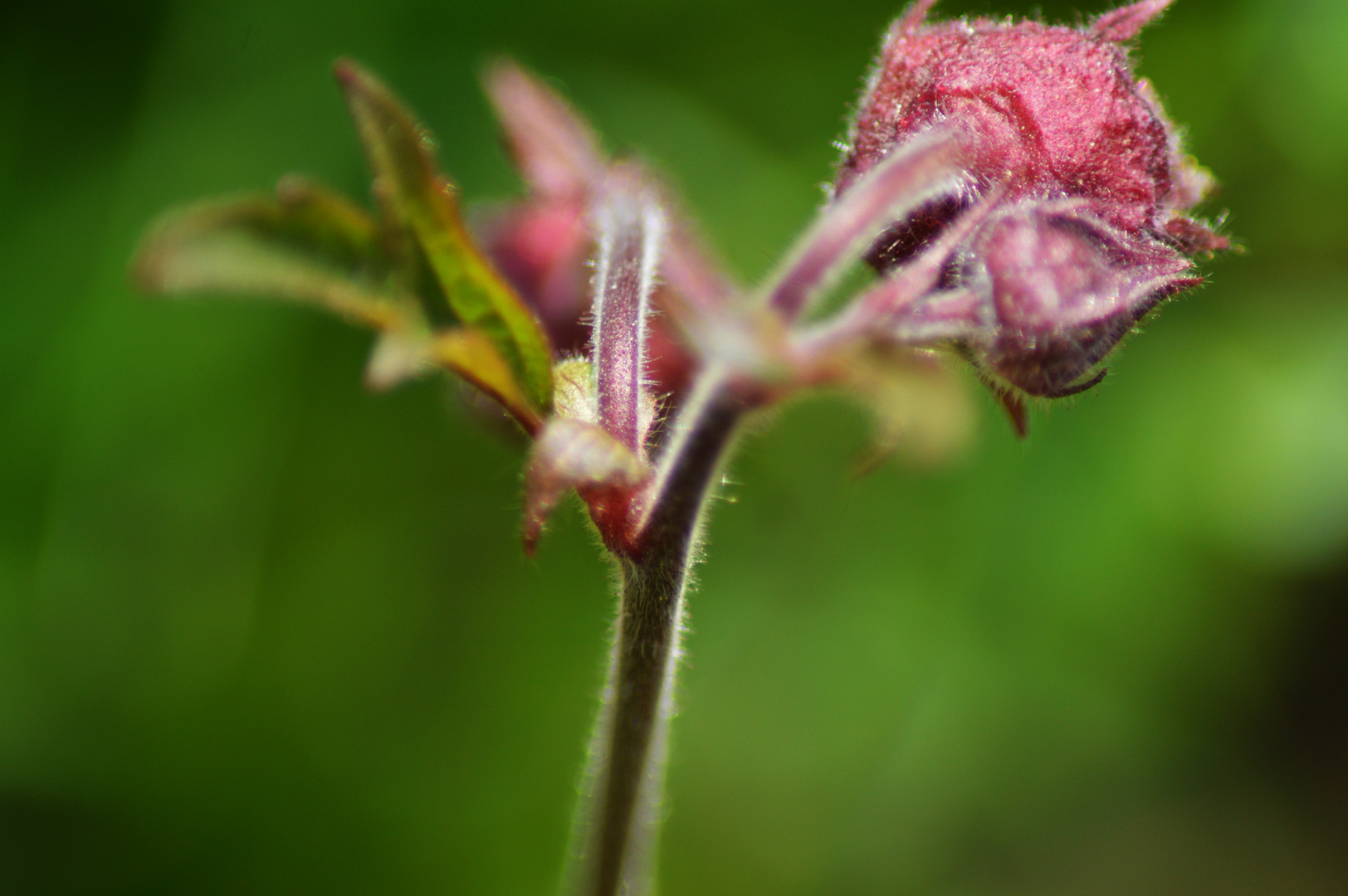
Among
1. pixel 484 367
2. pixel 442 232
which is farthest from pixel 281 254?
pixel 484 367

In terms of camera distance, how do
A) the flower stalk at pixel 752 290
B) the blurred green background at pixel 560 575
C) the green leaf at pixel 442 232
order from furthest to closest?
the blurred green background at pixel 560 575, the green leaf at pixel 442 232, the flower stalk at pixel 752 290

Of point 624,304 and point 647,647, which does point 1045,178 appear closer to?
point 624,304

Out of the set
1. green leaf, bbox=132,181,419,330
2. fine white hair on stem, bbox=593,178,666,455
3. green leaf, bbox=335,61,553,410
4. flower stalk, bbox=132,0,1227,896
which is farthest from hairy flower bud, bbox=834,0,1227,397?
green leaf, bbox=132,181,419,330

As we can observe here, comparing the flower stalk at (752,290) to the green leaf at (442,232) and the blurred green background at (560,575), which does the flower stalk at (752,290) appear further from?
the blurred green background at (560,575)

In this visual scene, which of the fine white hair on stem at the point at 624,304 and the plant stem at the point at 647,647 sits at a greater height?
the fine white hair on stem at the point at 624,304

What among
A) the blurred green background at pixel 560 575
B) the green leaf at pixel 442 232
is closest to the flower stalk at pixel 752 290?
the green leaf at pixel 442 232
